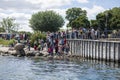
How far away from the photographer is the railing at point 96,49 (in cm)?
4944

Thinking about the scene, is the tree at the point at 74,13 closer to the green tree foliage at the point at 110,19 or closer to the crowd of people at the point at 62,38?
the green tree foliage at the point at 110,19

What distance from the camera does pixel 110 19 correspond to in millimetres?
128750

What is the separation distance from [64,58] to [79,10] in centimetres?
12081

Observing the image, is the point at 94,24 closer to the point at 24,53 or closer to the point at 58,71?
the point at 24,53

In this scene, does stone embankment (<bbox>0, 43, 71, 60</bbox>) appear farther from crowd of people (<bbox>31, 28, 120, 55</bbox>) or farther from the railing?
the railing

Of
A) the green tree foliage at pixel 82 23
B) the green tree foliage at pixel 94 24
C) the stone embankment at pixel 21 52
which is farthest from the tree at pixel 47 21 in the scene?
the stone embankment at pixel 21 52

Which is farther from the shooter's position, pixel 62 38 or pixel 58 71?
pixel 62 38

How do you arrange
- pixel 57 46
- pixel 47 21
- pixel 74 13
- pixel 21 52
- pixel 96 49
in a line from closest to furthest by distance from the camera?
1. pixel 96 49
2. pixel 57 46
3. pixel 21 52
4. pixel 47 21
5. pixel 74 13

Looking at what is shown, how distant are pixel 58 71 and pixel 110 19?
90.3 meters

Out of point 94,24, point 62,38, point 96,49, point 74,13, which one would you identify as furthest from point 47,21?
point 96,49

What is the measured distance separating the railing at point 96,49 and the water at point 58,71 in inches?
126

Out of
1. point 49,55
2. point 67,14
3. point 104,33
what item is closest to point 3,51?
point 49,55

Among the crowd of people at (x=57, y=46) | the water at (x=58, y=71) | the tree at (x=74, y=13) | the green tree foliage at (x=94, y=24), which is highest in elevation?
the tree at (x=74, y=13)

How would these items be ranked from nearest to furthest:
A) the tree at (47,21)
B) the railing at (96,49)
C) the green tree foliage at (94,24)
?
1. the railing at (96,49)
2. the green tree foliage at (94,24)
3. the tree at (47,21)
